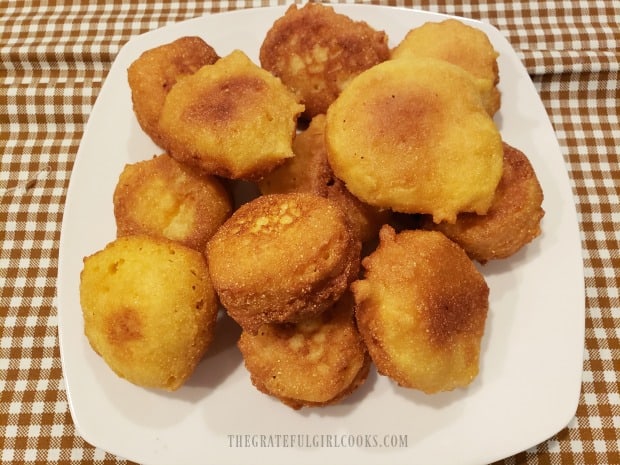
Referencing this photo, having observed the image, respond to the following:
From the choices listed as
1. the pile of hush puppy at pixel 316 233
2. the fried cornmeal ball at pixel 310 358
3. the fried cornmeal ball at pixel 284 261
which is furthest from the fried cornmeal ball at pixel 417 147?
the fried cornmeal ball at pixel 310 358

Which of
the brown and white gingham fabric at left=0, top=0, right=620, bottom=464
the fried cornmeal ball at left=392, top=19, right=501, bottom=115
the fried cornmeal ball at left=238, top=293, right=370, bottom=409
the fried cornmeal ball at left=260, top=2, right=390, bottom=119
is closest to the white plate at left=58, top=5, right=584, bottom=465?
the fried cornmeal ball at left=238, top=293, right=370, bottom=409

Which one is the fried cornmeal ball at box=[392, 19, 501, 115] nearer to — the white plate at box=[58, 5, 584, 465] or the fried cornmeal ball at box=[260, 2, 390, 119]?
the fried cornmeal ball at box=[260, 2, 390, 119]

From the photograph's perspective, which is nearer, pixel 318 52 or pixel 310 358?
pixel 310 358

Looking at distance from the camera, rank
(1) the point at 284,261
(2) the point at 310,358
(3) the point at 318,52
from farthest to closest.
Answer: (3) the point at 318,52, (2) the point at 310,358, (1) the point at 284,261

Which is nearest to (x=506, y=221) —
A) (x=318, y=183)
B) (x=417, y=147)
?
(x=417, y=147)

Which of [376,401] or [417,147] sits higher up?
[417,147]

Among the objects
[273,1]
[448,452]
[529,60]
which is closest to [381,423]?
[448,452]

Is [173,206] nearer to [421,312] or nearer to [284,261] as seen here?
[284,261]
